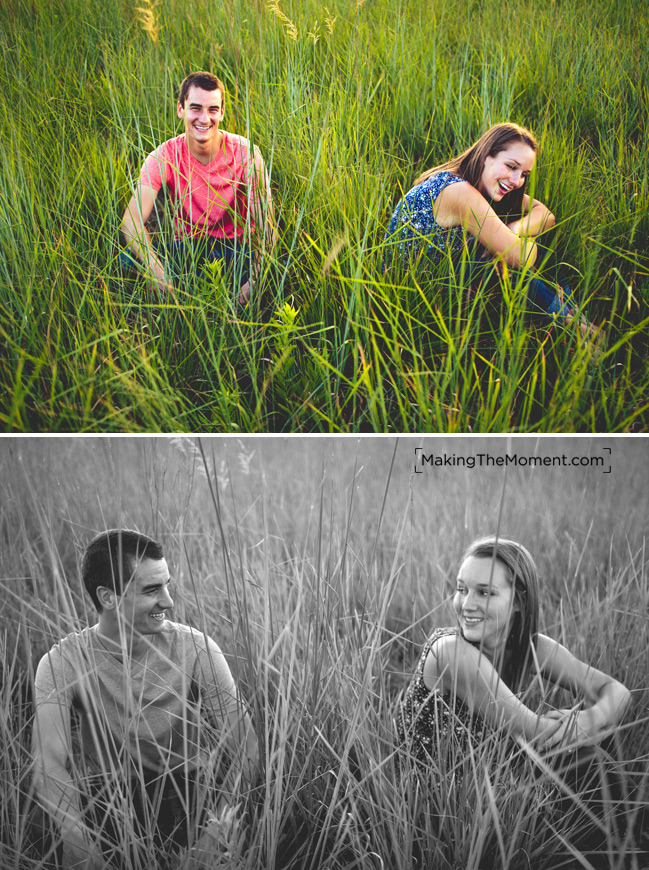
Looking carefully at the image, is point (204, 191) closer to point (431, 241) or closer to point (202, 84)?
point (202, 84)

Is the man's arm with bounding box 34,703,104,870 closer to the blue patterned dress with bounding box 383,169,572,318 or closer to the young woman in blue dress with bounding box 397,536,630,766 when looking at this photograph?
the young woman in blue dress with bounding box 397,536,630,766

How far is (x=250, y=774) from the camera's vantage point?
0.73 meters

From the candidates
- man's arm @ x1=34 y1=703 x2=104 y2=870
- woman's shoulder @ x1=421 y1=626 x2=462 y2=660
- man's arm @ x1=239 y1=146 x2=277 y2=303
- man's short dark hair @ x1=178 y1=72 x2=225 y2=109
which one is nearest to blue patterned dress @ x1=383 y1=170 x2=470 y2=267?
man's arm @ x1=239 y1=146 x2=277 y2=303

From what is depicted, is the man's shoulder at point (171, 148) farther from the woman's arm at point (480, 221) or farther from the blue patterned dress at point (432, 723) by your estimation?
the blue patterned dress at point (432, 723)

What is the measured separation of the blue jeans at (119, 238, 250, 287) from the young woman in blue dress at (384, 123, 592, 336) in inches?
10.2

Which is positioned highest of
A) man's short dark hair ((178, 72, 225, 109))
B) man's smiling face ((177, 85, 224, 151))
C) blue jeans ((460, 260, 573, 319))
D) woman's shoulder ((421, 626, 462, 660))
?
man's short dark hair ((178, 72, 225, 109))

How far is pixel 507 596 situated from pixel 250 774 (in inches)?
17.3

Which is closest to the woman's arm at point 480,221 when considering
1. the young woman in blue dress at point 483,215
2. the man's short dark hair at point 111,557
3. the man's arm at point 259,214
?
the young woman in blue dress at point 483,215

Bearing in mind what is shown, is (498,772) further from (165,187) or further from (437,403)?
(165,187)

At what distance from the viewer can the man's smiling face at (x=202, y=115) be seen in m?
1.18

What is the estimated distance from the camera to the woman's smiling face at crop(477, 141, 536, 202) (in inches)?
47.3

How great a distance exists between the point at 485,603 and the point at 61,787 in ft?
2.05

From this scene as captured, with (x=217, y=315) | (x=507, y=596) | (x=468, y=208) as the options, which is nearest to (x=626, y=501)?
(x=507, y=596)

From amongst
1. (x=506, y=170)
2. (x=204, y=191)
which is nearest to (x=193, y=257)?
(x=204, y=191)
